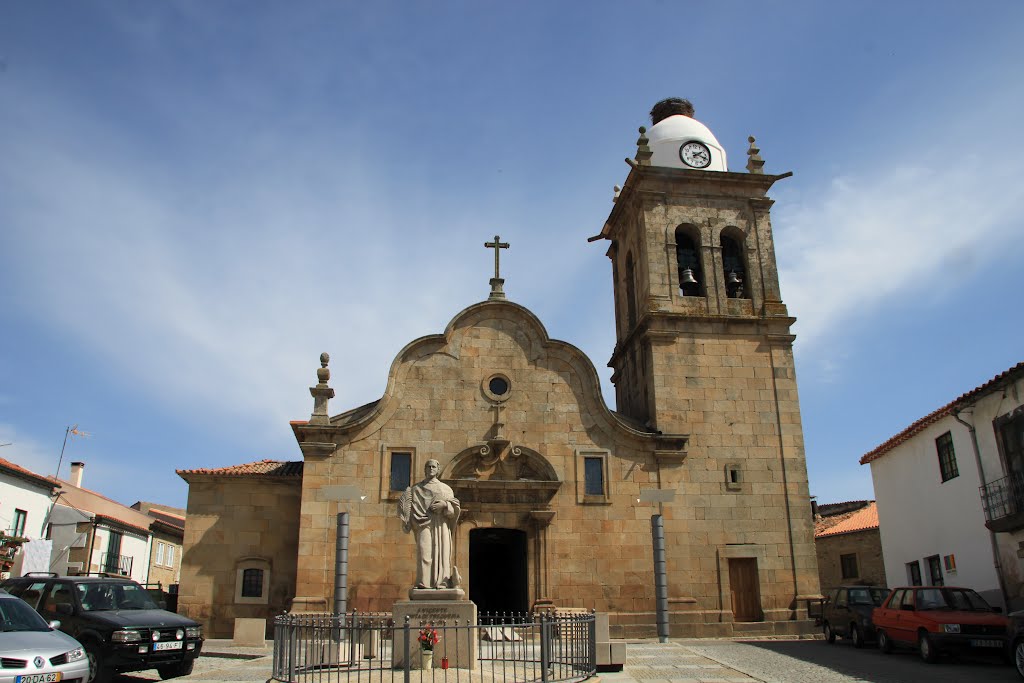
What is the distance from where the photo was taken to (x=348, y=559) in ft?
64.7

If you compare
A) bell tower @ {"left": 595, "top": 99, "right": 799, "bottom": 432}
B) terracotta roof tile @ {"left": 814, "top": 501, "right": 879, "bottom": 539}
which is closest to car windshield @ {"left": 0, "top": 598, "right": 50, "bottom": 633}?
bell tower @ {"left": 595, "top": 99, "right": 799, "bottom": 432}

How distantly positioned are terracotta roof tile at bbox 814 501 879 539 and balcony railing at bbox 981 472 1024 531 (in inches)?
473

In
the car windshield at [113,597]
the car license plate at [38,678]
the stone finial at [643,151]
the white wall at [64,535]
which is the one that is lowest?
the car license plate at [38,678]

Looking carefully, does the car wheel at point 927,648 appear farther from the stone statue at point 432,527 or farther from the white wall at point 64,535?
the white wall at point 64,535

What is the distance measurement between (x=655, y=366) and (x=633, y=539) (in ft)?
15.3

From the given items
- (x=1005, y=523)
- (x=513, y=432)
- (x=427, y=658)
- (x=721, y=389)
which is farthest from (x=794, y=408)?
(x=427, y=658)

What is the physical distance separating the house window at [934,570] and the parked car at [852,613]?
592cm

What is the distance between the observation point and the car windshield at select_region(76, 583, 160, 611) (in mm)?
12523

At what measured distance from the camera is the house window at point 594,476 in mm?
21109

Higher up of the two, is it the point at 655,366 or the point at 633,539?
the point at 655,366

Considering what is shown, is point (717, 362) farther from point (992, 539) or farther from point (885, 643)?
point (885, 643)

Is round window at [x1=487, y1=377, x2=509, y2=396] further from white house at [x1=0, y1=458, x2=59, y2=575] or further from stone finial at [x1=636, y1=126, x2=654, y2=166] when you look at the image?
white house at [x1=0, y1=458, x2=59, y2=575]

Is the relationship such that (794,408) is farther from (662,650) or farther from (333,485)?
(333,485)

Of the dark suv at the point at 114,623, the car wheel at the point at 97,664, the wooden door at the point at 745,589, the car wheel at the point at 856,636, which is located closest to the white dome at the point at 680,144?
the wooden door at the point at 745,589
